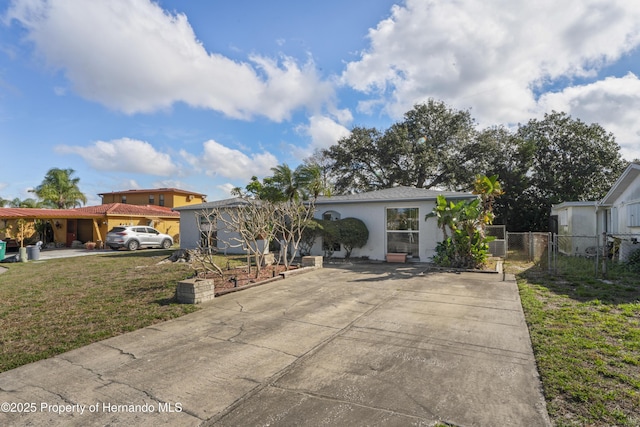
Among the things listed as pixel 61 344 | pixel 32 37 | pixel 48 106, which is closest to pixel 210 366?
pixel 61 344

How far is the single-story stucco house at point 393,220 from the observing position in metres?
12.8

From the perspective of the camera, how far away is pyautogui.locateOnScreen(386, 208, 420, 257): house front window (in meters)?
13.1

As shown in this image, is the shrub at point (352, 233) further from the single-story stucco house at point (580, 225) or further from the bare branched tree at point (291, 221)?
the single-story stucco house at point (580, 225)

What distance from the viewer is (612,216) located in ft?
49.3

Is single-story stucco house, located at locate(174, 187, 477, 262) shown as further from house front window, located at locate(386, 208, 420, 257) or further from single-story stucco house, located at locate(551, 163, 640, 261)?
single-story stucco house, located at locate(551, 163, 640, 261)

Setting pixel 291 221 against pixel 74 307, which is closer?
pixel 74 307

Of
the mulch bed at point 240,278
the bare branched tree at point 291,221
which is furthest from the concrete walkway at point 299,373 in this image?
the bare branched tree at point 291,221

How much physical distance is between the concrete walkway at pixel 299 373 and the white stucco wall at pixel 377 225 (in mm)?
6700

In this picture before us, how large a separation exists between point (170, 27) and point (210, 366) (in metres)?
9.25

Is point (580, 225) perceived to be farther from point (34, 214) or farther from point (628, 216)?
point (34, 214)

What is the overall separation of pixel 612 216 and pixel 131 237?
26.0 metres

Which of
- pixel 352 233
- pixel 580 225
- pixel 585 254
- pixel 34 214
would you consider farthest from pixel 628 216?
pixel 34 214

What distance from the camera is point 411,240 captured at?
13.2 meters

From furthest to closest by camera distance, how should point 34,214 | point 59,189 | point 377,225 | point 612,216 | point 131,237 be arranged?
point 59,189 → point 34,214 → point 131,237 → point 612,216 → point 377,225
